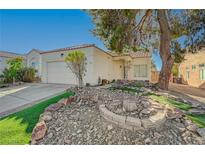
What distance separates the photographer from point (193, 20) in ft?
30.8

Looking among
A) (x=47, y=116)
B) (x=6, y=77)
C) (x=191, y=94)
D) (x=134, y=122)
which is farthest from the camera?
(x=6, y=77)

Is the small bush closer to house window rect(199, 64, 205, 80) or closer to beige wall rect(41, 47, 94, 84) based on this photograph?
beige wall rect(41, 47, 94, 84)

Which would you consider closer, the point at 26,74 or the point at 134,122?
the point at 134,122

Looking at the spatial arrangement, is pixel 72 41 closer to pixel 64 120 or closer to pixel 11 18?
pixel 11 18

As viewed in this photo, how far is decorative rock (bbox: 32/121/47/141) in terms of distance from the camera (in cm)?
409

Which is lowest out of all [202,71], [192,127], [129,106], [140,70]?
[192,127]

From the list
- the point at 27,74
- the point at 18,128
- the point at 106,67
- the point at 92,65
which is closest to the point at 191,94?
the point at 92,65

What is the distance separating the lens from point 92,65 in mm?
12633

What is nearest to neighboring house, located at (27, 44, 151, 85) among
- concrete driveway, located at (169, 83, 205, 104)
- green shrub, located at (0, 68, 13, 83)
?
green shrub, located at (0, 68, 13, 83)

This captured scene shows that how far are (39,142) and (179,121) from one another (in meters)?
3.71

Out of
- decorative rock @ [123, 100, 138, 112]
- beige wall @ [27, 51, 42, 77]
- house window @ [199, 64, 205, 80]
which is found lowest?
decorative rock @ [123, 100, 138, 112]

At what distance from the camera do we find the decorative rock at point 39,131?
4.09 meters

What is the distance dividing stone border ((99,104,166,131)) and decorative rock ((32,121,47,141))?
5.32 ft

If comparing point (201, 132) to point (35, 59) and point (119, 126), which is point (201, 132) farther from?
point (35, 59)
